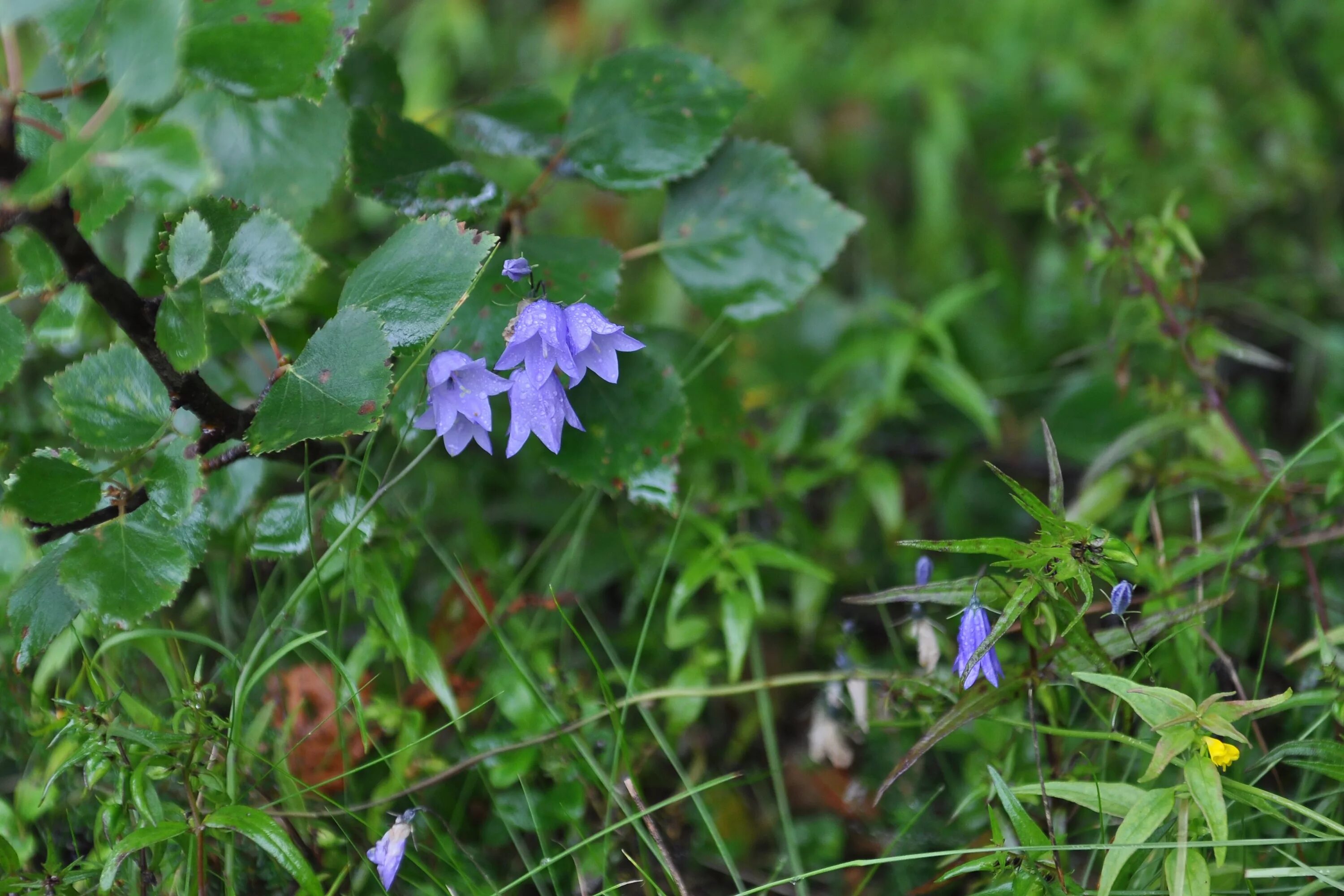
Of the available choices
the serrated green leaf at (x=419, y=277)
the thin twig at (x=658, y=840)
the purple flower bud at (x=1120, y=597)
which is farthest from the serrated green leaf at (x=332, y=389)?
the purple flower bud at (x=1120, y=597)

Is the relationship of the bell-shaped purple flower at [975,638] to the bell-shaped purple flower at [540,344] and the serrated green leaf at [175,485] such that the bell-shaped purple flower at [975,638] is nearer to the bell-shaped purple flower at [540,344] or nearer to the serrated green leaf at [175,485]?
the bell-shaped purple flower at [540,344]

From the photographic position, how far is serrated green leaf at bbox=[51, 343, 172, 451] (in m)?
0.92

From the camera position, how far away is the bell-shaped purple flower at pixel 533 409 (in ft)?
3.14

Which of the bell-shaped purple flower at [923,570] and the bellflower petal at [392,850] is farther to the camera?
the bell-shaped purple flower at [923,570]

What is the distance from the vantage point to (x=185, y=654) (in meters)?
1.25

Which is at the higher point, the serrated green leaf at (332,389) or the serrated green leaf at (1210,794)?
the serrated green leaf at (332,389)

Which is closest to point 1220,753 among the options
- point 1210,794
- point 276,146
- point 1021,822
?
point 1210,794

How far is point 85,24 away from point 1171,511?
60.8 inches

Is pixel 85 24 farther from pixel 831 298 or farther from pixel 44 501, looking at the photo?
pixel 831 298

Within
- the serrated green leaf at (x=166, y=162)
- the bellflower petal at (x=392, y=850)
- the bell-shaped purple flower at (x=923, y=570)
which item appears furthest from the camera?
the bell-shaped purple flower at (x=923, y=570)

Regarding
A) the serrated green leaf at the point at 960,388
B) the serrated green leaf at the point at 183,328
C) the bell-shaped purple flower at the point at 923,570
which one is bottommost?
the serrated green leaf at the point at 960,388

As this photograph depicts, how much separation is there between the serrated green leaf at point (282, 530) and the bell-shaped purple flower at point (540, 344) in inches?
12.1

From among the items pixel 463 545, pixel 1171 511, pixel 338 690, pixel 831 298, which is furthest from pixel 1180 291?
pixel 338 690

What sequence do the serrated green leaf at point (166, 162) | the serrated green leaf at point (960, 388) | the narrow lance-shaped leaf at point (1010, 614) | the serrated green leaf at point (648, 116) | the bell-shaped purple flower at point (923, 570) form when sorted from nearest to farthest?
→ the serrated green leaf at point (166, 162), the narrow lance-shaped leaf at point (1010, 614), the bell-shaped purple flower at point (923, 570), the serrated green leaf at point (648, 116), the serrated green leaf at point (960, 388)
